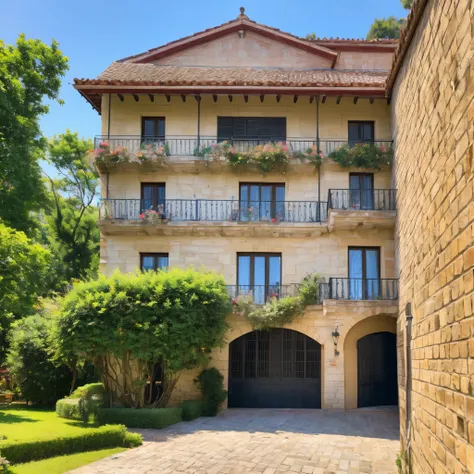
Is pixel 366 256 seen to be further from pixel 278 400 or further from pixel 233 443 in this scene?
pixel 233 443

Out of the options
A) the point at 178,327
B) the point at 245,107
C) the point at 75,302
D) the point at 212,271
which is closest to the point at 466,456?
the point at 178,327

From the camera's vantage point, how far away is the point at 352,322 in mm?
17828

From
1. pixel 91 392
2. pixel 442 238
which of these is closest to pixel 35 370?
pixel 91 392

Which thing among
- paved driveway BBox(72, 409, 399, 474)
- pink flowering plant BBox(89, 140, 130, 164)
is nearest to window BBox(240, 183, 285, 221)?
pink flowering plant BBox(89, 140, 130, 164)

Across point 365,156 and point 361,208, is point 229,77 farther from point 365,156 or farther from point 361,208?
point 361,208

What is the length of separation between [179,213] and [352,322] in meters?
7.42

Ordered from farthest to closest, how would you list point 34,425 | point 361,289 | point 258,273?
point 258,273 → point 361,289 → point 34,425

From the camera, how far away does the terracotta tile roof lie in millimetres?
19016

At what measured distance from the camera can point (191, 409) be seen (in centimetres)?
1588

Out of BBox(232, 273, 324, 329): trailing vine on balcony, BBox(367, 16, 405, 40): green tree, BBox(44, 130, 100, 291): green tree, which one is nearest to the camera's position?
BBox(232, 273, 324, 329): trailing vine on balcony

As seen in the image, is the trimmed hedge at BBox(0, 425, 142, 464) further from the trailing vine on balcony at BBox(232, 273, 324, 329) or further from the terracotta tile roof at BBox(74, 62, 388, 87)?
the terracotta tile roof at BBox(74, 62, 388, 87)

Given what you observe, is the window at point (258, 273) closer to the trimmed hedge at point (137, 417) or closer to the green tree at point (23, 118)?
the trimmed hedge at point (137, 417)

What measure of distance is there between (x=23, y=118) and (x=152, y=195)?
5.42 meters

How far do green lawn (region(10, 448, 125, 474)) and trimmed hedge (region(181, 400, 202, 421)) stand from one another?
15.1 feet
